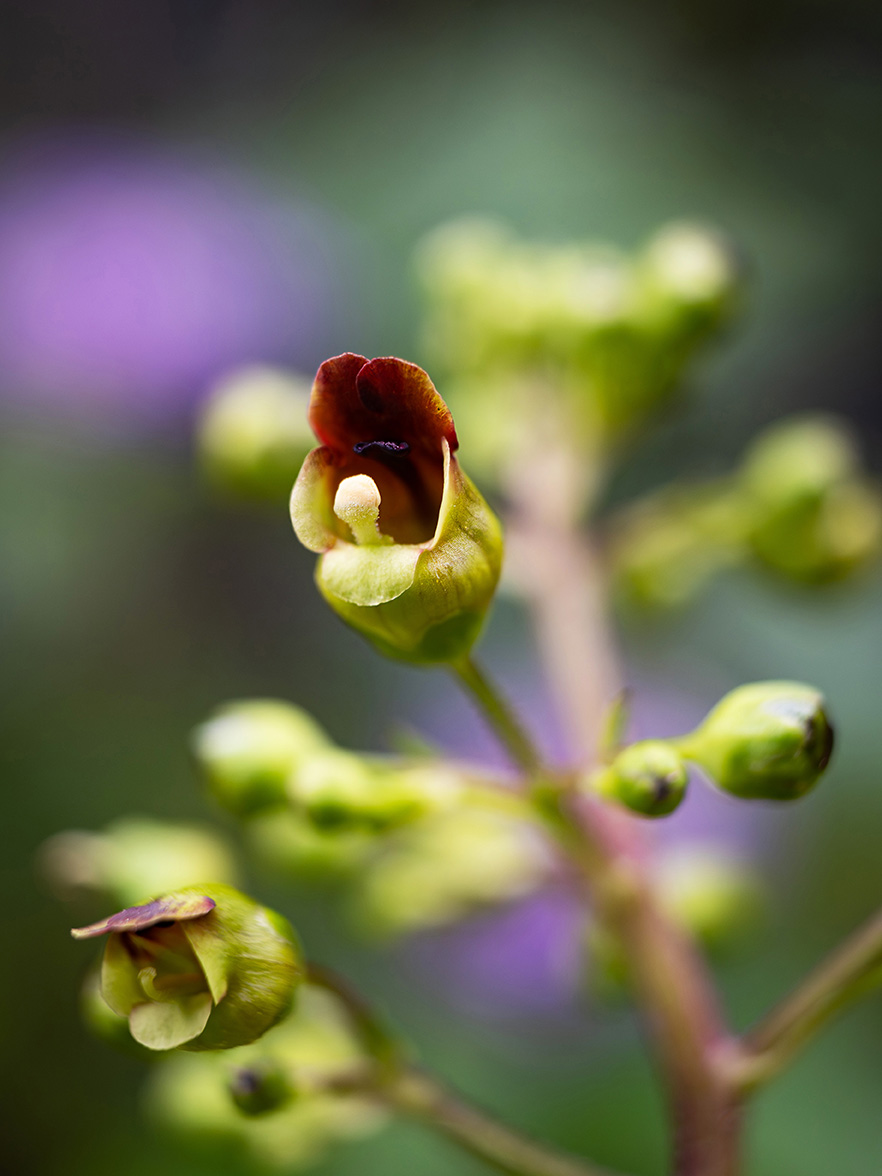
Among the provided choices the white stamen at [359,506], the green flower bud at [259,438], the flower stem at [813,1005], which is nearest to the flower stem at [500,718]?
the white stamen at [359,506]

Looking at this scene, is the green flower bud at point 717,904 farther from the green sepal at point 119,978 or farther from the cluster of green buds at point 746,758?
the green sepal at point 119,978

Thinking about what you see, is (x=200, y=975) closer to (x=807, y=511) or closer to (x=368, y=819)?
(x=368, y=819)

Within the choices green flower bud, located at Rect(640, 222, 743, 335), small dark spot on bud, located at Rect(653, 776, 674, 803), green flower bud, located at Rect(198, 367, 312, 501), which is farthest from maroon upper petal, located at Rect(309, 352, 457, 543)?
green flower bud, located at Rect(640, 222, 743, 335)

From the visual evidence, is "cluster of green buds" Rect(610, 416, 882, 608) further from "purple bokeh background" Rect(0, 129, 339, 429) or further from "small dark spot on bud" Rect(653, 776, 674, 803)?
"purple bokeh background" Rect(0, 129, 339, 429)

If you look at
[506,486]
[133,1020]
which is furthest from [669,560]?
[133,1020]

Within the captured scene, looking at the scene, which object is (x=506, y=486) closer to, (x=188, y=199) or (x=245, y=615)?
(x=245, y=615)

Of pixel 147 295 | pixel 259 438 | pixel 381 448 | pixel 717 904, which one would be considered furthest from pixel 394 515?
pixel 147 295
